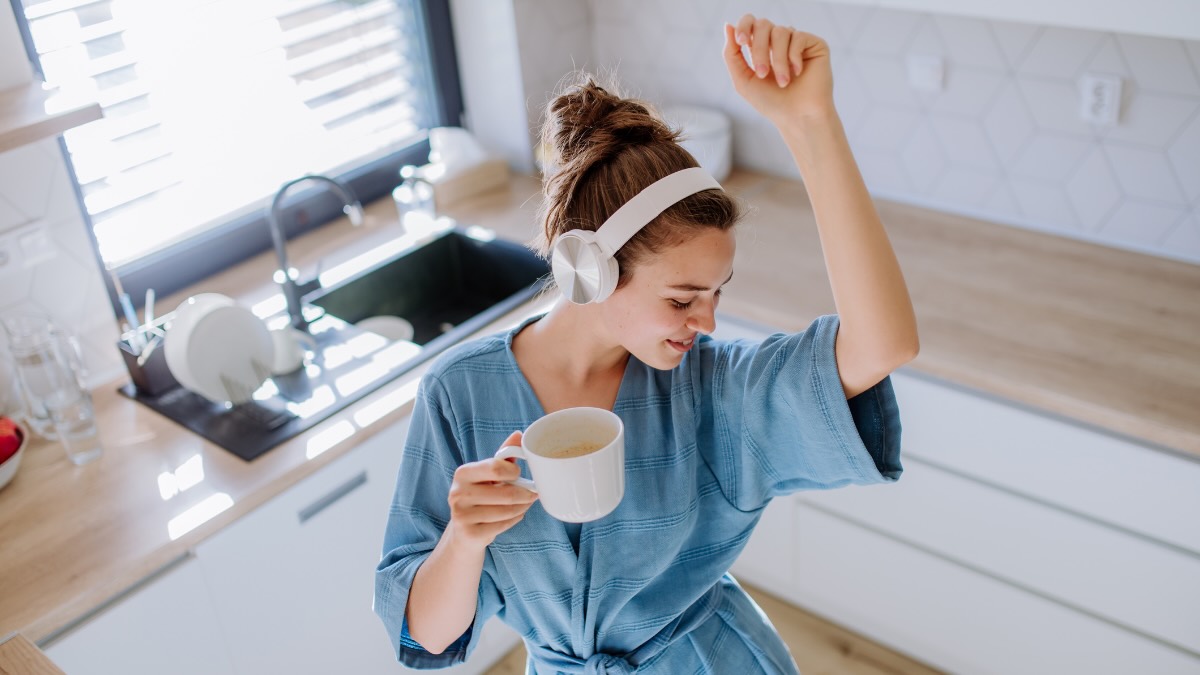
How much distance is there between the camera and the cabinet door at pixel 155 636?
1.62 metres

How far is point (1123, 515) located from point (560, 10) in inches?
72.4

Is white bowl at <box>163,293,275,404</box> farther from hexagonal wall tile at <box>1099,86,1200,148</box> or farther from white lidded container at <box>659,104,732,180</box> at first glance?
hexagonal wall tile at <box>1099,86,1200,148</box>

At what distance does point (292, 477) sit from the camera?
1.85 m

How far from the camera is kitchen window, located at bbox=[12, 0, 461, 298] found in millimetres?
2184

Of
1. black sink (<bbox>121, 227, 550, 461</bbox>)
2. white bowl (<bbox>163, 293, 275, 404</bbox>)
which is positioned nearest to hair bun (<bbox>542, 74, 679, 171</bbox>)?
black sink (<bbox>121, 227, 550, 461</bbox>)

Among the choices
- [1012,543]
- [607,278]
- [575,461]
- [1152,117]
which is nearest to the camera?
[575,461]

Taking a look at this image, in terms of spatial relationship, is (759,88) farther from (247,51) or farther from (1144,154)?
(247,51)

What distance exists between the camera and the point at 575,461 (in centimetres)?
106

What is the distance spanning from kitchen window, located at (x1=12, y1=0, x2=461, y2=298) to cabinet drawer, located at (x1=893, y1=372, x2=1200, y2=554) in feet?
4.97

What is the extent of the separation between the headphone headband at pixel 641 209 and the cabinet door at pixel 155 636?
97 centimetres

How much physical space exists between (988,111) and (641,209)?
1.47 metres

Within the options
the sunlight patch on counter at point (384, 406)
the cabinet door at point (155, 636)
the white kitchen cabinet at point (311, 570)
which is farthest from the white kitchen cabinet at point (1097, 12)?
the cabinet door at point (155, 636)

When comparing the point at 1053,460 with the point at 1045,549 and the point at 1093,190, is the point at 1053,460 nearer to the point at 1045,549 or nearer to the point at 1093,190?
the point at 1045,549

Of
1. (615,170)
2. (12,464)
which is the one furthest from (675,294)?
(12,464)
